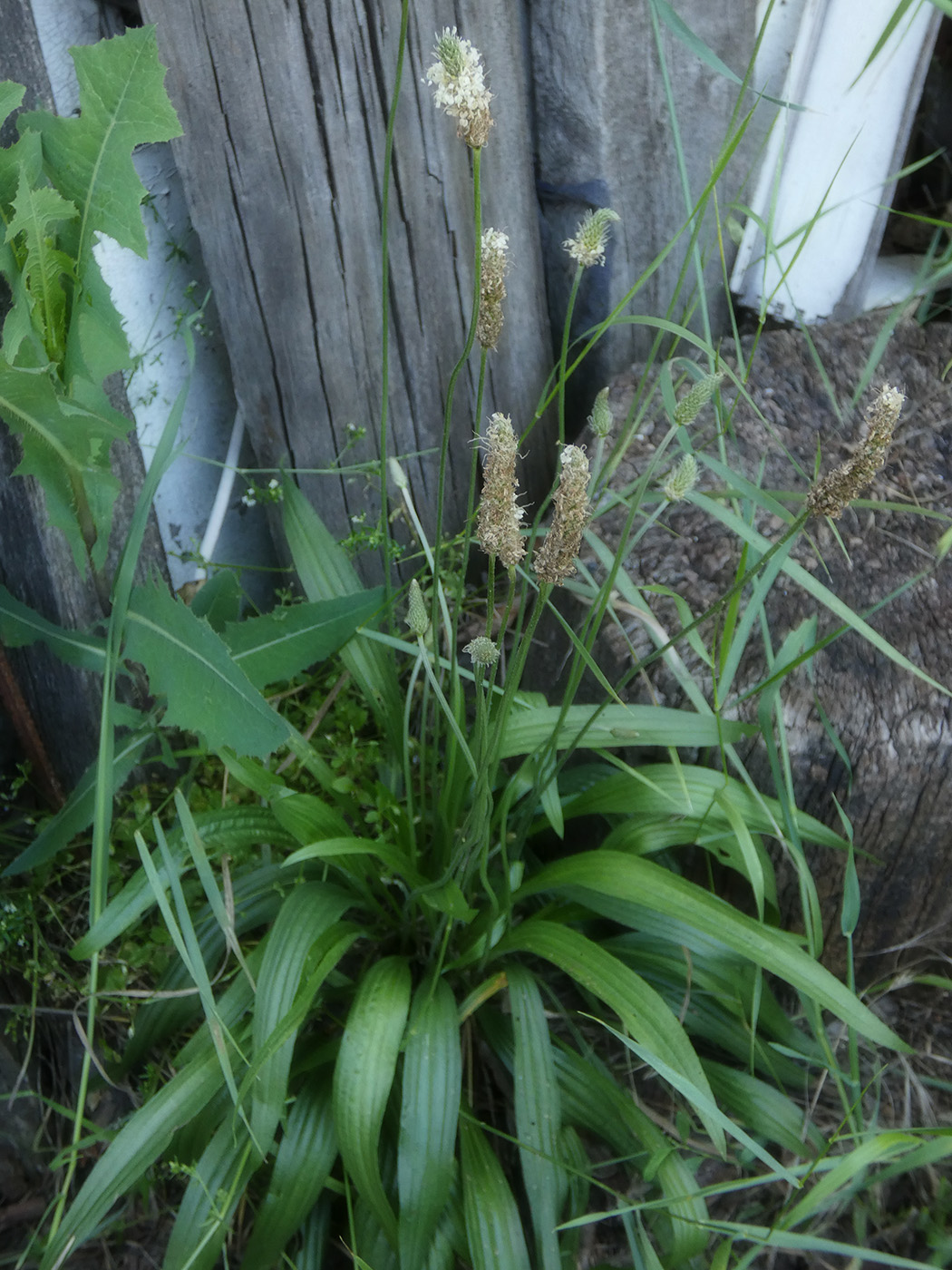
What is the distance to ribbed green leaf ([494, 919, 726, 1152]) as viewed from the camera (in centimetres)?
91

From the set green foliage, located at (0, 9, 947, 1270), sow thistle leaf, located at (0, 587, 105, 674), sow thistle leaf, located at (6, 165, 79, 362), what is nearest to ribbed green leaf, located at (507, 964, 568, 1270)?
green foliage, located at (0, 9, 947, 1270)

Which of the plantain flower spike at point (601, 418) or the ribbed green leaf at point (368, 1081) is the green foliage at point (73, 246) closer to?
the plantain flower spike at point (601, 418)

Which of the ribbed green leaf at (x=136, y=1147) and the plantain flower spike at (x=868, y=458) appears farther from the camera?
the ribbed green leaf at (x=136, y=1147)

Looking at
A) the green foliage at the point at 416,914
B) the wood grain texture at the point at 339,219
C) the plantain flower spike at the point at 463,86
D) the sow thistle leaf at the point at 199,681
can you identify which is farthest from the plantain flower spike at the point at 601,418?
the wood grain texture at the point at 339,219

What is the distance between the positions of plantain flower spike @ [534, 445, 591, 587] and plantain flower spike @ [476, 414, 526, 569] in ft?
0.07

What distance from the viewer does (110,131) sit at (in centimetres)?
93

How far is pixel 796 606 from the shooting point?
119 cm

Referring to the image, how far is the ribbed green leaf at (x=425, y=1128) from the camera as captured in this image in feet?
3.10

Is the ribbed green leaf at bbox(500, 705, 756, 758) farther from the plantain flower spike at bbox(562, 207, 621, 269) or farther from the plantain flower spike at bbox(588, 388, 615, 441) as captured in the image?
the plantain flower spike at bbox(562, 207, 621, 269)

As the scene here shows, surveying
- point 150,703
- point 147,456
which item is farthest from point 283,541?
point 150,703

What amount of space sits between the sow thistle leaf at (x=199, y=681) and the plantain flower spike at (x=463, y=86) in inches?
20.9

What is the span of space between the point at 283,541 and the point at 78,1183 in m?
0.94

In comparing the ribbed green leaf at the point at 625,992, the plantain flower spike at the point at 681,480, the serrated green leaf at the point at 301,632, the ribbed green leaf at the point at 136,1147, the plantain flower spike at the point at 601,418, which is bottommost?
the ribbed green leaf at the point at 136,1147

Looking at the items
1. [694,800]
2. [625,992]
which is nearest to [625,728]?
[694,800]
